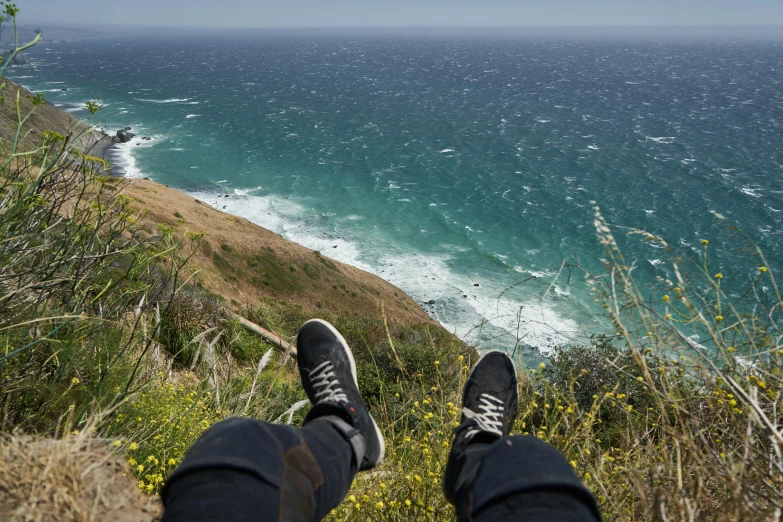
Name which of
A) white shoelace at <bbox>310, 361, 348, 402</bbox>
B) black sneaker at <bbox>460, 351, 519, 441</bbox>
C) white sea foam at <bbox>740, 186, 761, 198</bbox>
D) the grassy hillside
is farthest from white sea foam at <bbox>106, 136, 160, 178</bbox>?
white sea foam at <bbox>740, 186, 761, 198</bbox>

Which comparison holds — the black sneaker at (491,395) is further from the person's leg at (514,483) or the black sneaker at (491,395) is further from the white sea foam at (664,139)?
the white sea foam at (664,139)

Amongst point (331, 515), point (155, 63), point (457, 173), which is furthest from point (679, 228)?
point (155, 63)

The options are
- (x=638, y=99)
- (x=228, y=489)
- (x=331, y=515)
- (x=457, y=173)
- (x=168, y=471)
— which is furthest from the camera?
(x=638, y=99)

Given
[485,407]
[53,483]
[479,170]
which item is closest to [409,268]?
[479,170]

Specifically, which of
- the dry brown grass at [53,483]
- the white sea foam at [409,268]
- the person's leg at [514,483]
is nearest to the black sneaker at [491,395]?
the person's leg at [514,483]

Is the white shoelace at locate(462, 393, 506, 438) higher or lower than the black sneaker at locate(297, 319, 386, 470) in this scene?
higher

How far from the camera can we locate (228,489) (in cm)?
172

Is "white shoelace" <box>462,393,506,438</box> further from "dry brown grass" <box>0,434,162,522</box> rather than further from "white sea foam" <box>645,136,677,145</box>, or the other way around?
"white sea foam" <box>645,136,677,145</box>

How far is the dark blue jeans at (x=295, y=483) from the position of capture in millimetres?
1697

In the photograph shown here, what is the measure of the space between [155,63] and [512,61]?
411ft

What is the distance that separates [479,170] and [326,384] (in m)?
54.1

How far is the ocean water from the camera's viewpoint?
3634cm

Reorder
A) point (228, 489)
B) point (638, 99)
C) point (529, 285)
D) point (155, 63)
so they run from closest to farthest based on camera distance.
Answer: point (228, 489), point (529, 285), point (638, 99), point (155, 63)

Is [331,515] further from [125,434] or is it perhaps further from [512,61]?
[512,61]
